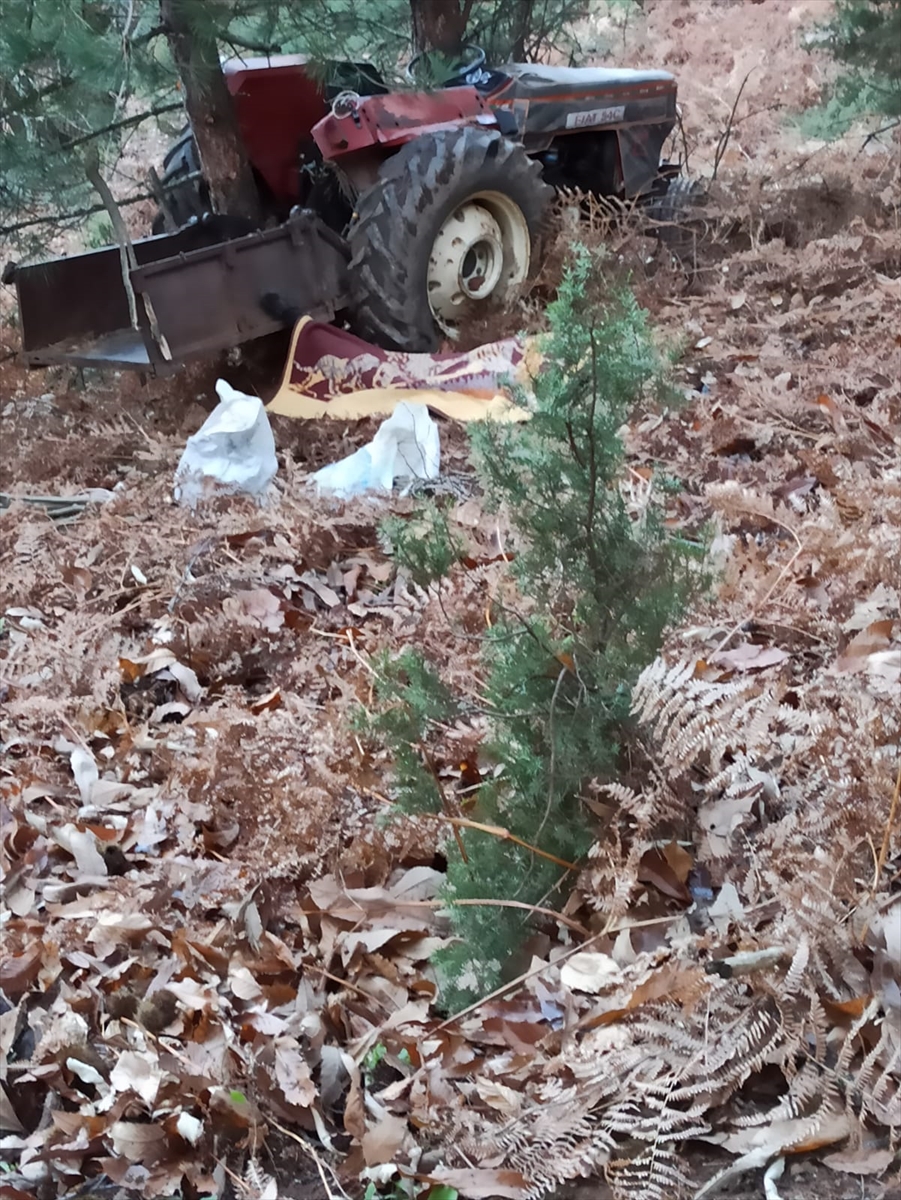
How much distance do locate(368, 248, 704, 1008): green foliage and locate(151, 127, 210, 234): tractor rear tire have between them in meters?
4.63

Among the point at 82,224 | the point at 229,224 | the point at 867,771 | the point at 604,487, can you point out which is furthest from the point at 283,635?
the point at 82,224

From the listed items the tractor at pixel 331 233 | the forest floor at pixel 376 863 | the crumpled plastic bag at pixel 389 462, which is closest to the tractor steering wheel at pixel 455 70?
the tractor at pixel 331 233

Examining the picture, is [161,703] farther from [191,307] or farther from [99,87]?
[99,87]

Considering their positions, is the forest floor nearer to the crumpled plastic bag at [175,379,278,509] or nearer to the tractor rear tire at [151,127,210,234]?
the crumpled plastic bag at [175,379,278,509]

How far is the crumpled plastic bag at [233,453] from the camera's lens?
4.02 metres

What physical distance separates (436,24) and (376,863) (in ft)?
21.7

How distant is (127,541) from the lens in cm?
365

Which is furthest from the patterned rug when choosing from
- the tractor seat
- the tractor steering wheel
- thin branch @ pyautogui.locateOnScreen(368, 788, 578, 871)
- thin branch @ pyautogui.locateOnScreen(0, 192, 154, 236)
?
thin branch @ pyautogui.locateOnScreen(368, 788, 578, 871)

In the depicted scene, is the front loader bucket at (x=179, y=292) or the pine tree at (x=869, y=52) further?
the pine tree at (x=869, y=52)

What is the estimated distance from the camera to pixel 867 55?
24.1 feet

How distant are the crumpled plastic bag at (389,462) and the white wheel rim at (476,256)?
56.4 inches

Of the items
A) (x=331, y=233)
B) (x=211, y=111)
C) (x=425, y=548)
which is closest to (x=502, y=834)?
(x=425, y=548)

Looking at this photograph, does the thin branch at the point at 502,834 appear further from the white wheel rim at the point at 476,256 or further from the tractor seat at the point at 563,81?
the tractor seat at the point at 563,81

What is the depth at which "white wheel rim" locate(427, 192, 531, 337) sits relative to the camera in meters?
5.30
